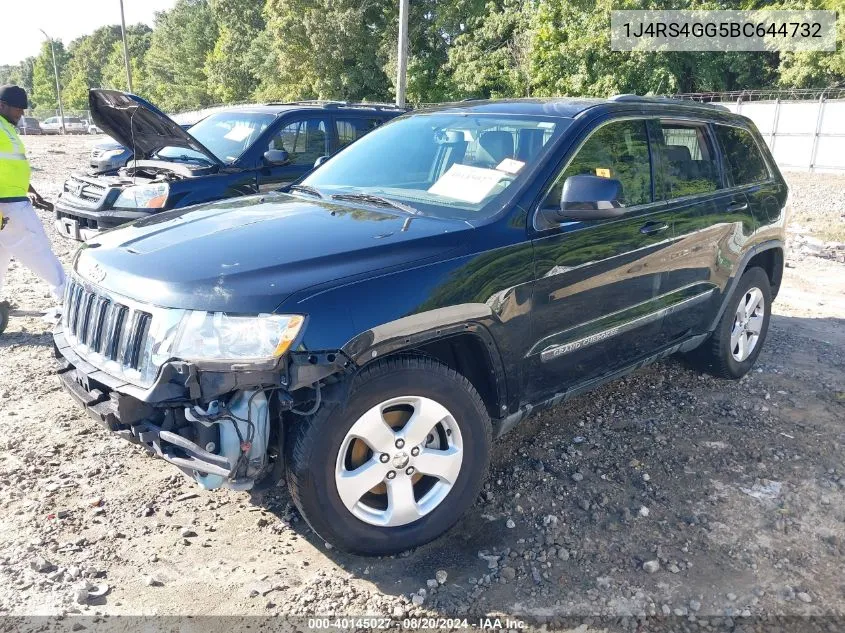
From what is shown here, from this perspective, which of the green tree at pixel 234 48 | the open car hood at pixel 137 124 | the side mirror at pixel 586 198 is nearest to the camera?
the side mirror at pixel 586 198

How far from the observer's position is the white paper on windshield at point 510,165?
3318mm

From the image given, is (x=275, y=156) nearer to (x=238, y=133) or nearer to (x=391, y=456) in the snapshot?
(x=238, y=133)

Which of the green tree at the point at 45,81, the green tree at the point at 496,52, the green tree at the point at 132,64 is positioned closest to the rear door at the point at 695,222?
the green tree at the point at 496,52

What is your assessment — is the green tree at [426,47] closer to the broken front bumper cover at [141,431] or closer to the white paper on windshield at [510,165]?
the white paper on windshield at [510,165]

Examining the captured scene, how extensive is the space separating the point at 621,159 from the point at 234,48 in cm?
5244

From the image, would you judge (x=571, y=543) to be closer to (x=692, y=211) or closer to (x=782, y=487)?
(x=782, y=487)

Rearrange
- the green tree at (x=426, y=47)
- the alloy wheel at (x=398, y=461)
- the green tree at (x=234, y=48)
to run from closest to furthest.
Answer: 1. the alloy wheel at (x=398, y=461)
2. the green tree at (x=426, y=47)
3. the green tree at (x=234, y=48)

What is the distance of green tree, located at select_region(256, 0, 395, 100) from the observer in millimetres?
35156

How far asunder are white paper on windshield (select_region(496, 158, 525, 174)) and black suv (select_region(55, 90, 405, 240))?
13.0 feet

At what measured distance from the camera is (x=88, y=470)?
3.52 m

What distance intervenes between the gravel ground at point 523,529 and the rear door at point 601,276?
57 centimetres

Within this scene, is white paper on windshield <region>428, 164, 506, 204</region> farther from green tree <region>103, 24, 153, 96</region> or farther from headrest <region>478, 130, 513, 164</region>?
green tree <region>103, 24, 153, 96</region>

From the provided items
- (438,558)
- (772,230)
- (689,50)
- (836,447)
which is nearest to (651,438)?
(836,447)

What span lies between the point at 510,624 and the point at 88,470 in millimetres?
2313
